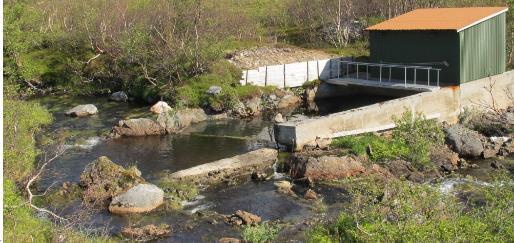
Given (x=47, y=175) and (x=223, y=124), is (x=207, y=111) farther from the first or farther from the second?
(x=47, y=175)

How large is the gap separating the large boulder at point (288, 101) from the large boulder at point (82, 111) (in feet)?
42.6

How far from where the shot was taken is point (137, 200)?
23562 millimetres

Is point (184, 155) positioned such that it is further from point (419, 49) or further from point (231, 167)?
point (419, 49)

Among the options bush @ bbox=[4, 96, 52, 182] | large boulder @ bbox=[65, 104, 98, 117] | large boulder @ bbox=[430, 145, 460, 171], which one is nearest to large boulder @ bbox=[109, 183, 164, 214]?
bush @ bbox=[4, 96, 52, 182]

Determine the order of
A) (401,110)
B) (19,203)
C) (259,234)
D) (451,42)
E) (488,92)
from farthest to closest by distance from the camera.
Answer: (488,92), (451,42), (401,110), (259,234), (19,203)

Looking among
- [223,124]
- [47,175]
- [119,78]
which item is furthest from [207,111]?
[47,175]

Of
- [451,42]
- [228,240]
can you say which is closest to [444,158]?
[451,42]

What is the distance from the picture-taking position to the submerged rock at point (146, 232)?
20837mm

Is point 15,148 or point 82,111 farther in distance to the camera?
point 82,111

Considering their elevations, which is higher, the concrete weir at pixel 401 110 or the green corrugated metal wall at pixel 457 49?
the green corrugated metal wall at pixel 457 49

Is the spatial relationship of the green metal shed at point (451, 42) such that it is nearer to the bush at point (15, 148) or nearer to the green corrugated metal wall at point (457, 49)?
the green corrugated metal wall at point (457, 49)

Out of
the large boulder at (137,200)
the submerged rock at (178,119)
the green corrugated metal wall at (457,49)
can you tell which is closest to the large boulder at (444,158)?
the green corrugated metal wall at (457,49)

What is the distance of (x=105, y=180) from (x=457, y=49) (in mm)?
22372

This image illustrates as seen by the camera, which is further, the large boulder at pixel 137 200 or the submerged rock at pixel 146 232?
the large boulder at pixel 137 200
